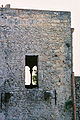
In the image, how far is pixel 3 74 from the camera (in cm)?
1077

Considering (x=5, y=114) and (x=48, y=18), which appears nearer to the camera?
(x=5, y=114)

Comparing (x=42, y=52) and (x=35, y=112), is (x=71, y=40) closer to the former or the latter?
(x=42, y=52)

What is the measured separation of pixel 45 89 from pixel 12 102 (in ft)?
4.54

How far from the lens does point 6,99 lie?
420 inches

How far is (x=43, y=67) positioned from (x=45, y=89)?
87 cm

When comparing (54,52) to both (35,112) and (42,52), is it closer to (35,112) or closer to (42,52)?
(42,52)

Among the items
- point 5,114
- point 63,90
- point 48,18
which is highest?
Answer: point 48,18

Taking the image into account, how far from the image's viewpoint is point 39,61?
11.1m

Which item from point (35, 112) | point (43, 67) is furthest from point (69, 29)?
point (35, 112)

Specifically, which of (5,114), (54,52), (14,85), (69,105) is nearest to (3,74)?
(14,85)

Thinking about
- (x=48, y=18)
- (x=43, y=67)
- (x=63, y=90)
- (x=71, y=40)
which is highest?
(x=48, y=18)

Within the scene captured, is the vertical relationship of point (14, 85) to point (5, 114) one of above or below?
above

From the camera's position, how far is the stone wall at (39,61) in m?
10.8

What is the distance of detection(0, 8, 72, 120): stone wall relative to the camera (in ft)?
35.3
